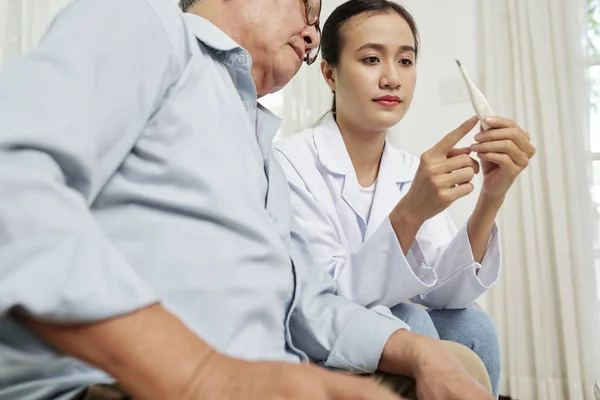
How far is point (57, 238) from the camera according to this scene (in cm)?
38

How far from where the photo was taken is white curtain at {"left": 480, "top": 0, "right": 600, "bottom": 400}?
2393mm

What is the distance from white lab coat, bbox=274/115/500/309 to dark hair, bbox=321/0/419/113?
19cm

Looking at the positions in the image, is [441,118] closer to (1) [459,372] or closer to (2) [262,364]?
(1) [459,372]

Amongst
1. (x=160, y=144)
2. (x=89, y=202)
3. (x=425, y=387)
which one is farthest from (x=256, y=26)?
(x=425, y=387)

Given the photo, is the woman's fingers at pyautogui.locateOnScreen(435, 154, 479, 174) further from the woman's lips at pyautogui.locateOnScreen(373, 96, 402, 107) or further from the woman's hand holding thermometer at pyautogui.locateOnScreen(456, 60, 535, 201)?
the woman's lips at pyautogui.locateOnScreen(373, 96, 402, 107)

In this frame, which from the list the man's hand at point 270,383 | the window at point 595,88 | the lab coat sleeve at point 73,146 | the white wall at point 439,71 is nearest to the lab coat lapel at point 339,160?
the lab coat sleeve at point 73,146

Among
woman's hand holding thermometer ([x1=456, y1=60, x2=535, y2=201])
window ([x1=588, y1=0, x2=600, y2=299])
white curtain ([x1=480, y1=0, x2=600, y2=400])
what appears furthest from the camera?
window ([x1=588, y1=0, x2=600, y2=299])

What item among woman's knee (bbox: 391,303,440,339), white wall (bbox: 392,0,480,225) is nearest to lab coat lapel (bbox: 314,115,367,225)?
woman's knee (bbox: 391,303,440,339)

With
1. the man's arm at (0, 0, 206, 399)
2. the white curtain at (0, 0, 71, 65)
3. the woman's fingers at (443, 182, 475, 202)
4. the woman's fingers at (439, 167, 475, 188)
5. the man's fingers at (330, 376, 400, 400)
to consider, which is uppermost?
the white curtain at (0, 0, 71, 65)

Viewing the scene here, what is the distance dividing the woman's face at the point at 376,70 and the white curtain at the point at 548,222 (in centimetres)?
137

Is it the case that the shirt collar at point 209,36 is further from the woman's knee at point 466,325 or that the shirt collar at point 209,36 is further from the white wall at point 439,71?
the white wall at point 439,71

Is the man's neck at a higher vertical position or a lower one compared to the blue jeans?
higher

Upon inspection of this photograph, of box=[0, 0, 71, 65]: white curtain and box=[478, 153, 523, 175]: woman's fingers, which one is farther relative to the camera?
box=[0, 0, 71, 65]: white curtain

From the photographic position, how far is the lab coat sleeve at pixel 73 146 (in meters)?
0.36
